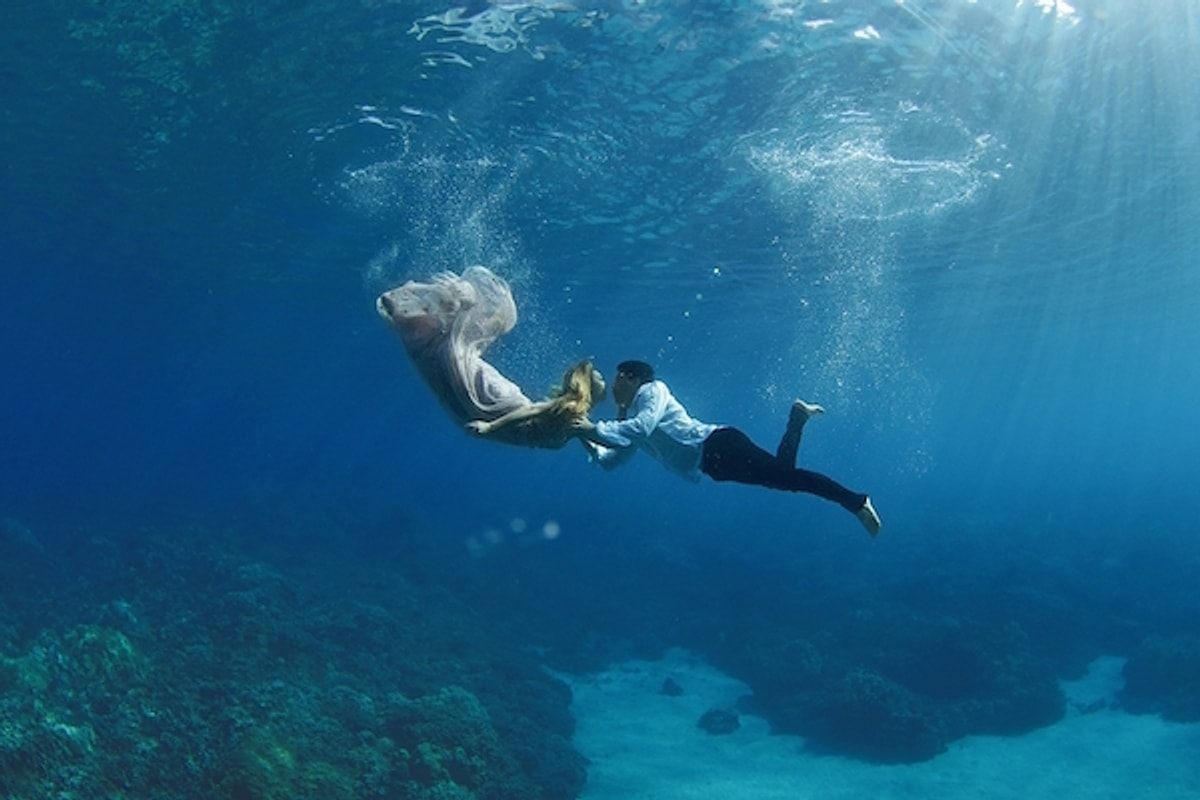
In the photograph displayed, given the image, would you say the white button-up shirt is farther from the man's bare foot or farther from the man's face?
the man's bare foot

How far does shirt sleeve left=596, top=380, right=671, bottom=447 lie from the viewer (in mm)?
4986

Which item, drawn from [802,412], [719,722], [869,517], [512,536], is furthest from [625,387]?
[512,536]

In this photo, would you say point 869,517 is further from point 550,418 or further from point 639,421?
point 550,418

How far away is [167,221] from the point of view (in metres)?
22.4

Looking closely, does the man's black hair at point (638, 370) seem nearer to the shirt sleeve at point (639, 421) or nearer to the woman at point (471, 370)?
the shirt sleeve at point (639, 421)

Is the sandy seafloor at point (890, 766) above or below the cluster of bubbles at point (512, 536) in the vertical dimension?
below

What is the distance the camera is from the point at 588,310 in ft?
109

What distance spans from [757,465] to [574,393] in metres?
1.85

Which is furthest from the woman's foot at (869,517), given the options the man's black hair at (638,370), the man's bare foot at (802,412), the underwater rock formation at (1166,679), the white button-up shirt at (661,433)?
the underwater rock formation at (1166,679)

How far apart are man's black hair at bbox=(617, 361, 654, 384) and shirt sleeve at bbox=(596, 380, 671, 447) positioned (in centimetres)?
7

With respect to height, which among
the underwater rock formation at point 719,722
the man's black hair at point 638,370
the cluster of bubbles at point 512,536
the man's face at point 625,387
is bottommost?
the man's face at point 625,387

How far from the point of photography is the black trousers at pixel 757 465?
557cm

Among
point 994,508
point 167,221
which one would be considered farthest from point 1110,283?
point 167,221

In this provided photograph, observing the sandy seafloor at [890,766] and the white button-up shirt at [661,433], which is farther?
the sandy seafloor at [890,766]
